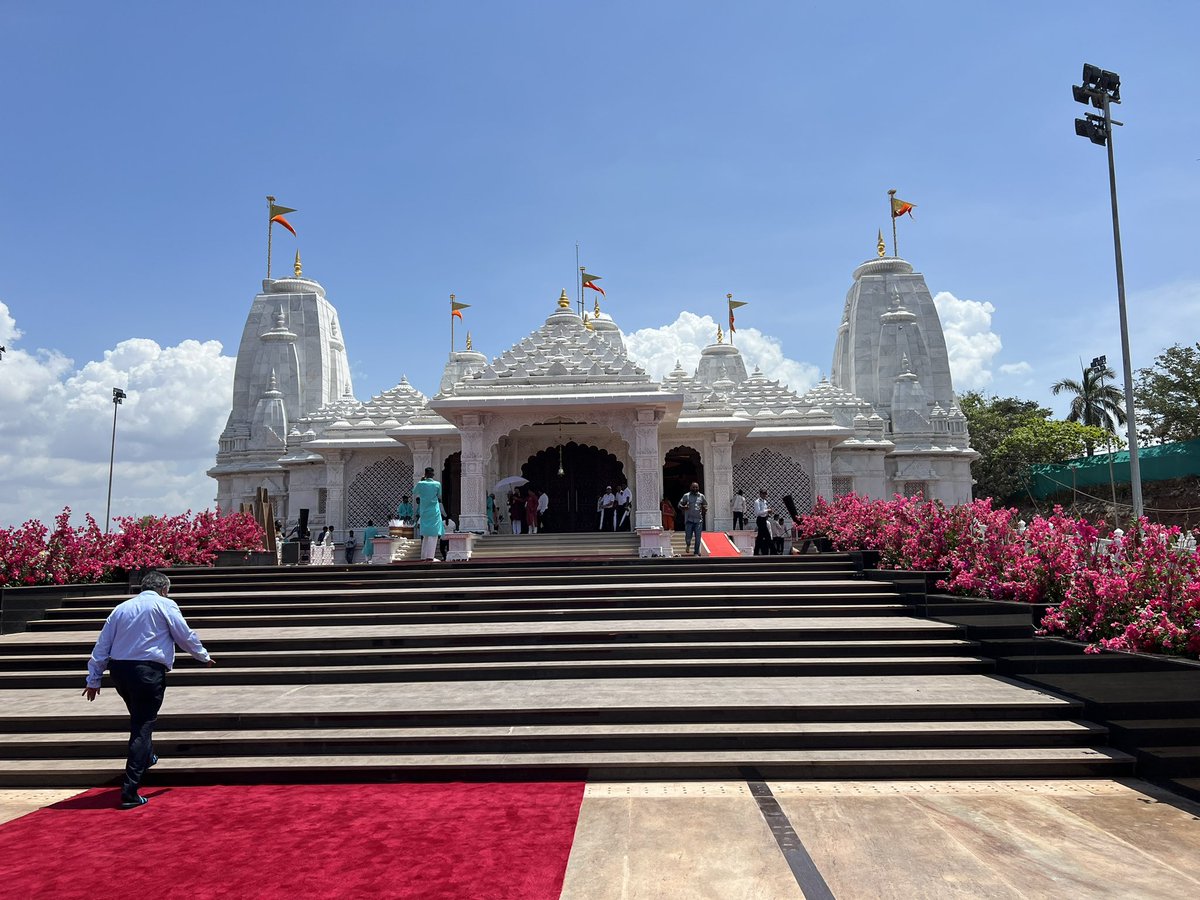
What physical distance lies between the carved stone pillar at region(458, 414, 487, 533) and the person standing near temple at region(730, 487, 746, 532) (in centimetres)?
619

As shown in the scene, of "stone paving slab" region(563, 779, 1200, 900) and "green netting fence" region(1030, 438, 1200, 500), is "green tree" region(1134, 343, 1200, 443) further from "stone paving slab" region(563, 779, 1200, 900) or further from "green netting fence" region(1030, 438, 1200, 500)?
"stone paving slab" region(563, 779, 1200, 900)

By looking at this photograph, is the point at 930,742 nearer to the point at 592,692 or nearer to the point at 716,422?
the point at 592,692

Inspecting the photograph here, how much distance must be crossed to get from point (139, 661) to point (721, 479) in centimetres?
1727

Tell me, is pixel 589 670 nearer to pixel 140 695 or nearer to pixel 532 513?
pixel 140 695

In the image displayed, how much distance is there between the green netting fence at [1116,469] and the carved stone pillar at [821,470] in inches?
374

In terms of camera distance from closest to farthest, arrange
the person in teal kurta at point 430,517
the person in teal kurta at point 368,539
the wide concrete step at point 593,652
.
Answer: the wide concrete step at point 593,652, the person in teal kurta at point 430,517, the person in teal kurta at point 368,539

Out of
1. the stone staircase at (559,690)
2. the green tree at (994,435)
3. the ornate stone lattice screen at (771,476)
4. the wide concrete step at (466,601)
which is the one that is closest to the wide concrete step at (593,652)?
the stone staircase at (559,690)

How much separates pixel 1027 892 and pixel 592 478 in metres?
20.2

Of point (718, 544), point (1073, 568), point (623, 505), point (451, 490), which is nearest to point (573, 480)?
point (623, 505)

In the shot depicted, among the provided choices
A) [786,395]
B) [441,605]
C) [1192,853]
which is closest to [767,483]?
[786,395]

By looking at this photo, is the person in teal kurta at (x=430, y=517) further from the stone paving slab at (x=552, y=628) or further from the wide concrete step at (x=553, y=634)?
the wide concrete step at (x=553, y=634)

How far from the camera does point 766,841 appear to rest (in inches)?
182

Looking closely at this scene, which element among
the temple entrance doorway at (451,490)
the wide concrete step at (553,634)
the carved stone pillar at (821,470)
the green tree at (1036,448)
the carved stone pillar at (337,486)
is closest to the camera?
the wide concrete step at (553,634)

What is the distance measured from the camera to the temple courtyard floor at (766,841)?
405 centimetres
